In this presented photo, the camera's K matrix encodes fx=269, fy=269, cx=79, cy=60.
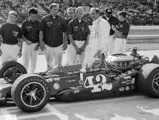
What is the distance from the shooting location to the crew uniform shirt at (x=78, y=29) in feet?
22.4

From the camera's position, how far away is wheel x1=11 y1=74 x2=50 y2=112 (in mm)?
4438

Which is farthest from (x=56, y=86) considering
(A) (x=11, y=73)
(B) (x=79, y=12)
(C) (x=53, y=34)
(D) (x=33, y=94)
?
(B) (x=79, y=12)

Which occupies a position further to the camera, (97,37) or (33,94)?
(97,37)

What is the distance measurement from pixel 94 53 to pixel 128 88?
130 cm

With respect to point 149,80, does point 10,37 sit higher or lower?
higher

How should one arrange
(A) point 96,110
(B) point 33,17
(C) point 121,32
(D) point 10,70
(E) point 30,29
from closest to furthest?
(A) point 96,110 < (D) point 10,70 < (B) point 33,17 < (E) point 30,29 < (C) point 121,32

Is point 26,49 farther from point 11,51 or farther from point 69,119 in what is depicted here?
point 69,119

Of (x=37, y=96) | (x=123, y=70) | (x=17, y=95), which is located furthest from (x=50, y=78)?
(x=123, y=70)

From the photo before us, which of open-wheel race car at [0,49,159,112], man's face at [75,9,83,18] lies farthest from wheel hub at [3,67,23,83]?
man's face at [75,9,83,18]

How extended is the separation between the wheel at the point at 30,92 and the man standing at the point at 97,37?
6.06 feet

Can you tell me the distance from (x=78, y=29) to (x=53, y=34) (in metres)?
0.68

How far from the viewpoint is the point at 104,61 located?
572 centimetres

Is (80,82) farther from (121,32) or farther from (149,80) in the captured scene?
(121,32)

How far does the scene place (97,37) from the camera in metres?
6.39
